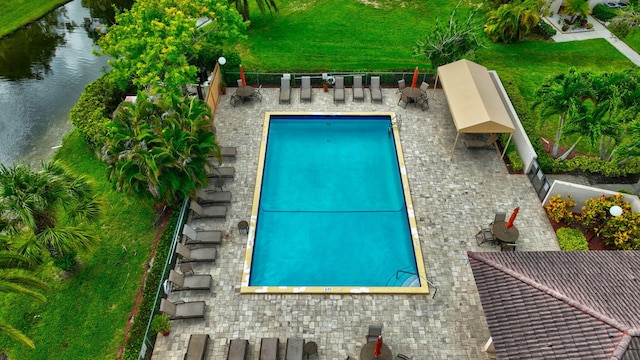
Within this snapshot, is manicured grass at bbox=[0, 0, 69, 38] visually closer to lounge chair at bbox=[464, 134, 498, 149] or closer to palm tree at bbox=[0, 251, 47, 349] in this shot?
palm tree at bbox=[0, 251, 47, 349]

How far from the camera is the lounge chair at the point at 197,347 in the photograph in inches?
516

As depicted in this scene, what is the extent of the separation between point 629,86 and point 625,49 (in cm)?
1473

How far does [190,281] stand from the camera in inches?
590

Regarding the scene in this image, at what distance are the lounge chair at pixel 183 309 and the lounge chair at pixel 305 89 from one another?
43.1 ft

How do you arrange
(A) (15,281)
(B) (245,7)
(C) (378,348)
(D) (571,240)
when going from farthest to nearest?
(B) (245,7) < (D) (571,240) < (C) (378,348) < (A) (15,281)

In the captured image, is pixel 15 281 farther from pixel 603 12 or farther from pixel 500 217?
pixel 603 12

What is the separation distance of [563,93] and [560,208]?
5129 millimetres

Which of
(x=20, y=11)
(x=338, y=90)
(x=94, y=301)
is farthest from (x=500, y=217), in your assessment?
(x=20, y=11)

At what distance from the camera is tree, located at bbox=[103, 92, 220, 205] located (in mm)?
14883

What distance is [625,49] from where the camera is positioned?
2850 centimetres

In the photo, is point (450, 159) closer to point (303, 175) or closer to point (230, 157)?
point (303, 175)

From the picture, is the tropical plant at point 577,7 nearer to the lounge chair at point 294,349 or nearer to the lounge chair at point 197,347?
the lounge chair at point 294,349

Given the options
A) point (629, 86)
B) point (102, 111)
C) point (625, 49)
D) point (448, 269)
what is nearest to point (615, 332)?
point (448, 269)

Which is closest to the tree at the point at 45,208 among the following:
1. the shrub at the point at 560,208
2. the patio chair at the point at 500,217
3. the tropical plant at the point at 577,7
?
the patio chair at the point at 500,217
